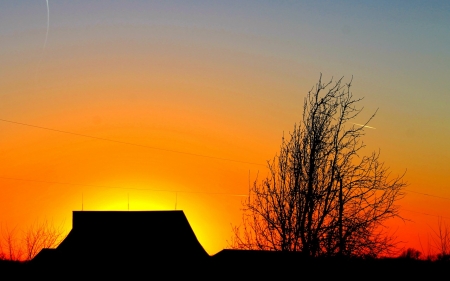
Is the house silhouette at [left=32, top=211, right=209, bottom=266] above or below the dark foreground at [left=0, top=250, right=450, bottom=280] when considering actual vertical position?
Answer: above

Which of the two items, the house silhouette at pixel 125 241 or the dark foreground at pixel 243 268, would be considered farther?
the house silhouette at pixel 125 241

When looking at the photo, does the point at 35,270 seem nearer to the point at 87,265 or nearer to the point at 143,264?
the point at 87,265

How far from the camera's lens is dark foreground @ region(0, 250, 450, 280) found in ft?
97.3

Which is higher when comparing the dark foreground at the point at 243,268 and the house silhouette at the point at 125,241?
the house silhouette at the point at 125,241

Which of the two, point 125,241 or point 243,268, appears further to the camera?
point 125,241

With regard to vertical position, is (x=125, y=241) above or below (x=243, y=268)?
above

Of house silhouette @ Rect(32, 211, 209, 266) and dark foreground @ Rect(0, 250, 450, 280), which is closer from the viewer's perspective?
dark foreground @ Rect(0, 250, 450, 280)

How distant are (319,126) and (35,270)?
80.3 ft

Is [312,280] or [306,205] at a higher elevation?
[306,205]

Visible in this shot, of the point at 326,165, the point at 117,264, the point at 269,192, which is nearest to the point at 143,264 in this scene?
the point at 117,264

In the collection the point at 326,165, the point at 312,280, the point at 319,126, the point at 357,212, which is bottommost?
the point at 312,280

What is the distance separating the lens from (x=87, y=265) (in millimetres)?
42750

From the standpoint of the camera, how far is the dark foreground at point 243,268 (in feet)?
97.3

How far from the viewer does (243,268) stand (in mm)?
35844
